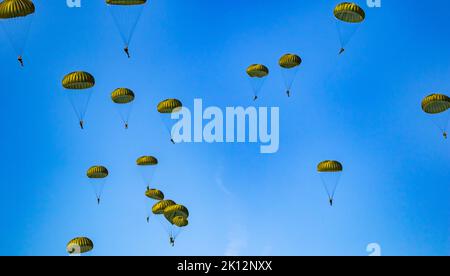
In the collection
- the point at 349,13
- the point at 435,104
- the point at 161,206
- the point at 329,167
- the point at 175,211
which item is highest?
the point at 349,13

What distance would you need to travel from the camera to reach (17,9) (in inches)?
2322

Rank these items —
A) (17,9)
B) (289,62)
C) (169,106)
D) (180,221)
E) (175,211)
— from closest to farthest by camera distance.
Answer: (17,9), (175,211), (289,62), (169,106), (180,221)

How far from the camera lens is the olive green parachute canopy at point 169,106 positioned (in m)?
76.1

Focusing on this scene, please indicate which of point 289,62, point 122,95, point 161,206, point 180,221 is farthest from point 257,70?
point 180,221

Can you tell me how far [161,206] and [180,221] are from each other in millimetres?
3144

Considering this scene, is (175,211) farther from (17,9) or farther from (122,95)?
(17,9)

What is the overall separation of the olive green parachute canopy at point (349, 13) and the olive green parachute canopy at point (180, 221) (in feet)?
88.1

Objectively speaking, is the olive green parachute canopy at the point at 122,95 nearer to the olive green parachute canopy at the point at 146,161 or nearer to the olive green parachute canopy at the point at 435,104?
the olive green parachute canopy at the point at 146,161

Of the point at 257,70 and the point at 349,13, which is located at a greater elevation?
the point at 349,13

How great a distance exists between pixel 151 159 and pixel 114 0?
22020 millimetres

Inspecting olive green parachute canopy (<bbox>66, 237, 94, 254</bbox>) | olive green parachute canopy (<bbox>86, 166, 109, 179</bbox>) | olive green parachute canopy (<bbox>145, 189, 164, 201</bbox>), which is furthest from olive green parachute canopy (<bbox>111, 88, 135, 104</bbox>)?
olive green parachute canopy (<bbox>66, 237, 94, 254</bbox>)

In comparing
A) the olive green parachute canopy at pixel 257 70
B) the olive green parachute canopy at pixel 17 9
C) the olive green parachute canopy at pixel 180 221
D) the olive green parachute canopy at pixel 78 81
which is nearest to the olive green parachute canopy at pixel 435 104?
the olive green parachute canopy at pixel 257 70

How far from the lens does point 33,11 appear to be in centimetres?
5925
